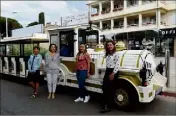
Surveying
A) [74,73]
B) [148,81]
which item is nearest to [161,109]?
[148,81]

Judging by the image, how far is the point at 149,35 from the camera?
104 ft

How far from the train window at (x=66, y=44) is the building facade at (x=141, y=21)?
21.0 metres

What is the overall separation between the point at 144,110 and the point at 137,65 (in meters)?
1.23

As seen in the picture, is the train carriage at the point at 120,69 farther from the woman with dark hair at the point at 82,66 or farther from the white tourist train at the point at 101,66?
the woman with dark hair at the point at 82,66

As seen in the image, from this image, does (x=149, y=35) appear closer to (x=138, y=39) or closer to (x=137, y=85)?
(x=138, y=39)

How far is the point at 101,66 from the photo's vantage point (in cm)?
685

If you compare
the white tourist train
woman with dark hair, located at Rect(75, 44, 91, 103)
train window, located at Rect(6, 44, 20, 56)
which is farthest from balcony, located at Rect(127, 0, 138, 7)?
woman with dark hair, located at Rect(75, 44, 91, 103)

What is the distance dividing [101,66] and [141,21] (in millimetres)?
28944

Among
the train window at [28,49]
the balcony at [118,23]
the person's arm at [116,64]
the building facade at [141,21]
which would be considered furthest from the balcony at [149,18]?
the person's arm at [116,64]

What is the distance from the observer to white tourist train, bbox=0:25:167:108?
603 centimetres

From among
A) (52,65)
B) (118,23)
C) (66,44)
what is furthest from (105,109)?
(118,23)

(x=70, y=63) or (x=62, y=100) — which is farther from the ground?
(x=70, y=63)

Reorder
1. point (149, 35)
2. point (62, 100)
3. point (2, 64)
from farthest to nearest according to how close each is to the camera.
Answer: point (149, 35)
point (2, 64)
point (62, 100)

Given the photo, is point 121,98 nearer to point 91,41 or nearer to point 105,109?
point 105,109
